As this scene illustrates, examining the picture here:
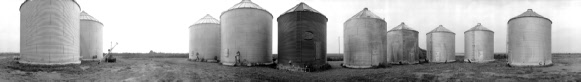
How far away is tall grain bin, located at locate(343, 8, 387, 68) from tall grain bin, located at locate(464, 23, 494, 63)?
1702 cm

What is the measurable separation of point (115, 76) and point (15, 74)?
15.4 feet

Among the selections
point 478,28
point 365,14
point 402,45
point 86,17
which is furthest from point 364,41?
point 86,17

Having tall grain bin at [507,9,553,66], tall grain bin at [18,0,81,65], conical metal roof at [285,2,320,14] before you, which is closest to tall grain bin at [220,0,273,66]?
conical metal roof at [285,2,320,14]

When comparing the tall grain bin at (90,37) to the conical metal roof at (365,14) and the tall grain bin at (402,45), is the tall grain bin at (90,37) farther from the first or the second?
the tall grain bin at (402,45)

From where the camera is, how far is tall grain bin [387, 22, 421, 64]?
121 ft

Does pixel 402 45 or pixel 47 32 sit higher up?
pixel 47 32

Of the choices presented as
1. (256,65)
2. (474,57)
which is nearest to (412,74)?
(256,65)

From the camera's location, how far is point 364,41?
29.2m

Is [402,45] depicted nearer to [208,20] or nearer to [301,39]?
[301,39]

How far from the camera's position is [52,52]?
67.4 feet

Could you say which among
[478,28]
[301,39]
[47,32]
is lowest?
[301,39]

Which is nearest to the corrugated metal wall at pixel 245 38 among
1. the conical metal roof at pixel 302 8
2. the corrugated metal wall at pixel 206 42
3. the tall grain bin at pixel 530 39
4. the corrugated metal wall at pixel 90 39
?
the conical metal roof at pixel 302 8

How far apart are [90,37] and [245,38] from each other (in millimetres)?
17311

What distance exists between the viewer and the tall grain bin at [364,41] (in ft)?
96.1
